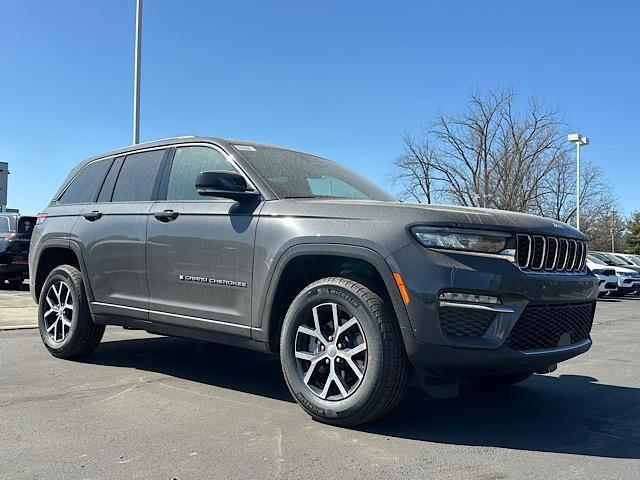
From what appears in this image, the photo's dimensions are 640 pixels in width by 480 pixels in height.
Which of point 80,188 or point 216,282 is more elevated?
point 80,188

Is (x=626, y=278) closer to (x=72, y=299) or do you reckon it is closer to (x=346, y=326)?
(x=72, y=299)

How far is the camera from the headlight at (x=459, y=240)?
3557mm

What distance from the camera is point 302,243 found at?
3.99 metres

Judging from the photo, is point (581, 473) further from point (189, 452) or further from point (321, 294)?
point (189, 452)

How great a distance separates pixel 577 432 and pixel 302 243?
83.2 inches

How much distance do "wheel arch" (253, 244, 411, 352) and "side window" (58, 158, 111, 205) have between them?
266cm

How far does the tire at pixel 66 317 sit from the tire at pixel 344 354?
8.31ft

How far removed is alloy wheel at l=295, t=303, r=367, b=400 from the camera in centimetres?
376

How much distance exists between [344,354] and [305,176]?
64.6 inches

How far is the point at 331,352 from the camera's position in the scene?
152 inches

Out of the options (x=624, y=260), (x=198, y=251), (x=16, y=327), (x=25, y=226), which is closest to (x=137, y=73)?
(x=25, y=226)

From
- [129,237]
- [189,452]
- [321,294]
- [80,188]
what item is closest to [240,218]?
[321,294]

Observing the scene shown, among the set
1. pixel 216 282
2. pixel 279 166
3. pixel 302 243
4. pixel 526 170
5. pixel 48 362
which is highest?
pixel 526 170

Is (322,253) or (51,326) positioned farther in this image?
(51,326)
